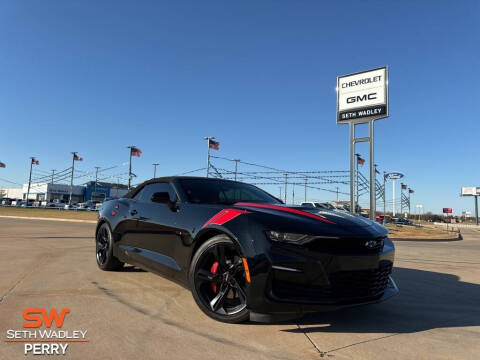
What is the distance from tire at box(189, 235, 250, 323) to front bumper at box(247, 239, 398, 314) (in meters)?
0.22

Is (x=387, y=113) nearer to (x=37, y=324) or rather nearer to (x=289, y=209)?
(x=289, y=209)

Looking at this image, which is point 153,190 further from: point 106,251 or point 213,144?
point 213,144

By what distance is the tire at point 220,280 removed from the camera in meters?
2.65

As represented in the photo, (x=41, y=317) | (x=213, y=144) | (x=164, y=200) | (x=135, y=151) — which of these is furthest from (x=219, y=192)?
(x=135, y=151)

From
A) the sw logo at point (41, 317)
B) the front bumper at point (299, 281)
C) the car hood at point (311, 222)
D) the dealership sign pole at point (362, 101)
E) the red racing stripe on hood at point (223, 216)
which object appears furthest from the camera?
the dealership sign pole at point (362, 101)

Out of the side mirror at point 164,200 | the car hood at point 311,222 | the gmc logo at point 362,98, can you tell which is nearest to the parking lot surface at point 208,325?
the car hood at point 311,222

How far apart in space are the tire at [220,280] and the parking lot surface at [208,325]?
0.38ft

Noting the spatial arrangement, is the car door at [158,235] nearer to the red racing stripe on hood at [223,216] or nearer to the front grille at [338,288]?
the red racing stripe on hood at [223,216]

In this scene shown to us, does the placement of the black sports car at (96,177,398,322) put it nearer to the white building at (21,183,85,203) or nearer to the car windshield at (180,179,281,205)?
the car windshield at (180,179,281,205)

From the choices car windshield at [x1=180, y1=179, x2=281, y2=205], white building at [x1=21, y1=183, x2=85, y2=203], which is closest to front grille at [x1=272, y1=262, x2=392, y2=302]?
car windshield at [x1=180, y1=179, x2=281, y2=205]

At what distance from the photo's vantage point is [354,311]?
10.6 feet

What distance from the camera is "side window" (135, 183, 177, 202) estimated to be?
3.88 metres

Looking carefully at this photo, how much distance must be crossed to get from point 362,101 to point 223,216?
18.0 metres

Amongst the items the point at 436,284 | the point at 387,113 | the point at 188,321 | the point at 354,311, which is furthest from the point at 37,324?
the point at 387,113
